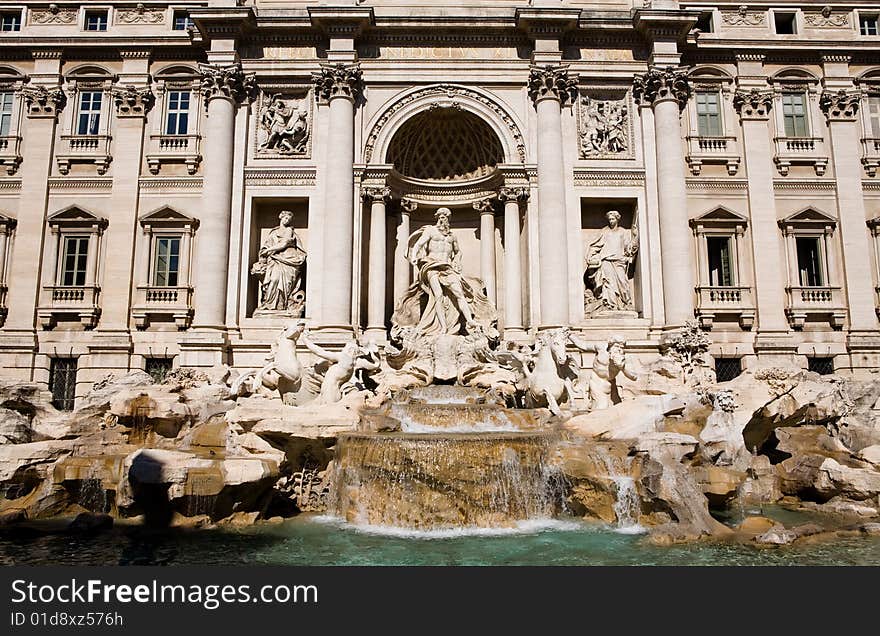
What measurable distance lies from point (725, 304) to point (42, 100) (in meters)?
23.2

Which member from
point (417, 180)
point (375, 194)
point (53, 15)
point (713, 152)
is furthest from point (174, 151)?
point (713, 152)

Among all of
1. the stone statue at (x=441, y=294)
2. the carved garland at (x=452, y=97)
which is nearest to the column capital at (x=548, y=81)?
the carved garland at (x=452, y=97)

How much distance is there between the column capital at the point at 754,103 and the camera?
19.5 metres

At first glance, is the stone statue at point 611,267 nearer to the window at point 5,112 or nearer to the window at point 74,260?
the window at point 74,260

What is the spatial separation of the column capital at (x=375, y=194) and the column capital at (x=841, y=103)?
14.9 meters

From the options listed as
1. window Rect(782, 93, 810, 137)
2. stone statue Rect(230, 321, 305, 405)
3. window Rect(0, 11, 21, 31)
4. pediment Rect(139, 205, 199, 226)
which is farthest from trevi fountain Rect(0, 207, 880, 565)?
window Rect(0, 11, 21, 31)

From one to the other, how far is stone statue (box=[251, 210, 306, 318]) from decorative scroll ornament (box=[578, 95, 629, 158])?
968 cm

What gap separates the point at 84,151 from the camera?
64.4ft

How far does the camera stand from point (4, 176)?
19.6m

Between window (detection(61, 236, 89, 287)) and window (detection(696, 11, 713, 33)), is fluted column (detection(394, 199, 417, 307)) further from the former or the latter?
window (detection(696, 11, 713, 33))

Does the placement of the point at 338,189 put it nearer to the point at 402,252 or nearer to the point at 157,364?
the point at 402,252

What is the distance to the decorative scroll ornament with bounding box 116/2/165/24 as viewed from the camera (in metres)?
20.1

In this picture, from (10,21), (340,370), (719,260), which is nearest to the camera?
(340,370)

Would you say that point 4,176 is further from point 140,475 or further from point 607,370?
point 607,370
